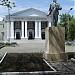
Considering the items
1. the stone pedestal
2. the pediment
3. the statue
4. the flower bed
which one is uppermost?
the pediment

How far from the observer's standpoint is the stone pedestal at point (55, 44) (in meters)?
13.9

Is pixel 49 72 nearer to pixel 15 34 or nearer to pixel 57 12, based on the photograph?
pixel 57 12

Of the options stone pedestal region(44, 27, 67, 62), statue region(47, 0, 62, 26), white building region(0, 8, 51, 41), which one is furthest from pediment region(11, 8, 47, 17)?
stone pedestal region(44, 27, 67, 62)

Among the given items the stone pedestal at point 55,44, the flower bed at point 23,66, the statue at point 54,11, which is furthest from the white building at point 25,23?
the flower bed at point 23,66

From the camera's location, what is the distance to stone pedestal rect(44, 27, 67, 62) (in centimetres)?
1391

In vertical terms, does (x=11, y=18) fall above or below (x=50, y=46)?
above

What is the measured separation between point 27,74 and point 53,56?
4.73m

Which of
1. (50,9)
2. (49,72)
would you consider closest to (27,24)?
(50,9)

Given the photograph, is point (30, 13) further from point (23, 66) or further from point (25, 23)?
point (23, 66)

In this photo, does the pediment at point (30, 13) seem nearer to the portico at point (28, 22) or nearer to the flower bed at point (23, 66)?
the portico at point (28, 22)

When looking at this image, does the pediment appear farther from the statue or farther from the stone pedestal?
the stone pedestal

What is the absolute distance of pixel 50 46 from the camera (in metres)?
14.0

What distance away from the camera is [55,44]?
1403cm

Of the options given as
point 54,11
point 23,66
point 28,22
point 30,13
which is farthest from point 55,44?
point 28,22
